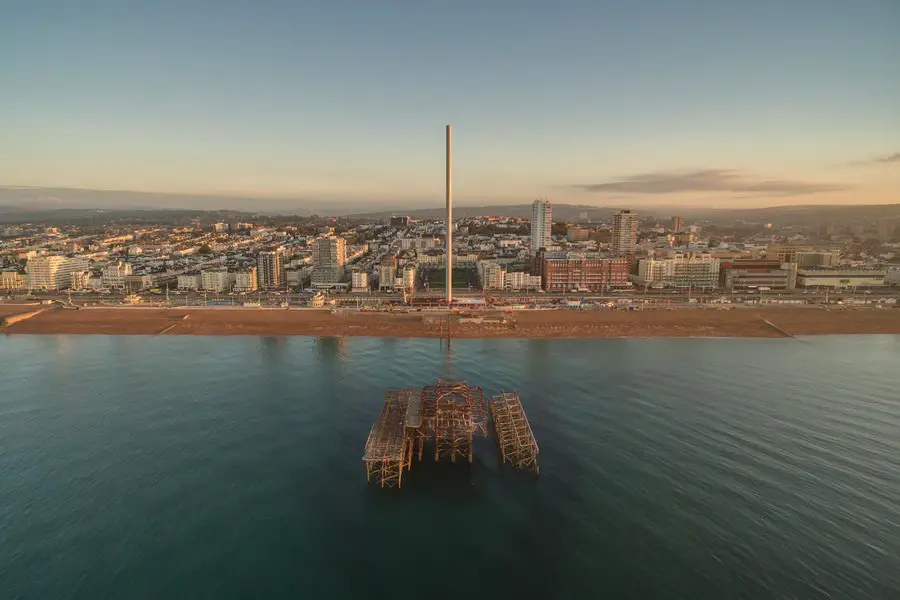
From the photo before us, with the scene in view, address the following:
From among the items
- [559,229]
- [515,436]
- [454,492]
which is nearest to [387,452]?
[454,492]

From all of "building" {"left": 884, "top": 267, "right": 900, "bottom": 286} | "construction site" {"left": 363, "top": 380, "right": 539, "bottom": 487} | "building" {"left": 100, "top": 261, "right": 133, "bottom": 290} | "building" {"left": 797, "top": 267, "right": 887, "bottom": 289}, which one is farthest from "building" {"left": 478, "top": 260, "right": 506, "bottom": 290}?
"building" {"left": 884, "top": 267, "right": 900, "bottom": 286}

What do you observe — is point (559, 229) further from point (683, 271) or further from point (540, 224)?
point (683, 271)

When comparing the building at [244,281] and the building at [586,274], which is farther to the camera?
the building at [586,274]

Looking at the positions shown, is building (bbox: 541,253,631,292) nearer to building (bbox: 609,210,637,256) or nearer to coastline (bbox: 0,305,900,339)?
coastline (bbox: 0,305,900,339)

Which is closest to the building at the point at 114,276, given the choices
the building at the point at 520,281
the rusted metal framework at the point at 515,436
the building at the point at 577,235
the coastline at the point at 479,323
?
the coastline at the point at 479,323

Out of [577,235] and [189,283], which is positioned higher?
[577,235]

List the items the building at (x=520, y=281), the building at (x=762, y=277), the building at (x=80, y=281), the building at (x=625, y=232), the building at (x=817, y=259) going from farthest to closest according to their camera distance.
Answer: the building at (x=625, y=232) → the building at (x=817, y=259) → the building at (x=520, y=281) → the building at (x=80, y=281) → the building at (x=762, y=277)

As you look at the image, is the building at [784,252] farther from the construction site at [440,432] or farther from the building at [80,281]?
the building at [80,281]
